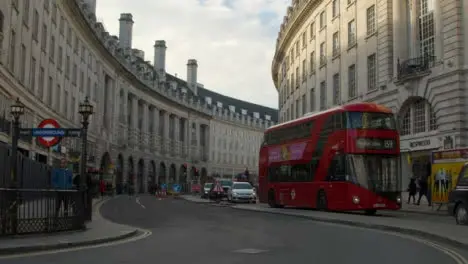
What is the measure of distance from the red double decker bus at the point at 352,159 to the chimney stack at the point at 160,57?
7225 cm

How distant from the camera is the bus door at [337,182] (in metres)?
24.6

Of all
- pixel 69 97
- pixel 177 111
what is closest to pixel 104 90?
pixel 69 97

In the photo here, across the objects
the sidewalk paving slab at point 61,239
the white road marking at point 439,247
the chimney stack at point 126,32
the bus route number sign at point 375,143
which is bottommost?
the white road marking at point 439,247

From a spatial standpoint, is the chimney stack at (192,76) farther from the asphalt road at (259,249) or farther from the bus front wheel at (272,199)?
the asphalt road at (259,249)

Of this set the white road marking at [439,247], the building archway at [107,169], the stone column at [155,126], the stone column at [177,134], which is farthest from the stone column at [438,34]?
the stone column at [177,134]

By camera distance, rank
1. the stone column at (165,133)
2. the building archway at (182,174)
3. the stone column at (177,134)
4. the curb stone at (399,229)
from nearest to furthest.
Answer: the curb stone at (399,229) < the stone column at (165,133) < the stone column at (177,134) < the building archway at (182,174)

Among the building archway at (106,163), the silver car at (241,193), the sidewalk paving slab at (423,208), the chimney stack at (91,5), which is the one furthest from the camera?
the building archway at (106,163)

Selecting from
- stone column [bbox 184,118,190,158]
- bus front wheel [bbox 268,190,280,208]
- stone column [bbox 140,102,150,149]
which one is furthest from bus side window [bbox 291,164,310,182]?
stone column [bbox 184,118,190,158]

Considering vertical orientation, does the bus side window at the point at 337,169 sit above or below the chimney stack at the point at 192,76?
below

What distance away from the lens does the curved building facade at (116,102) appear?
33625 millimetres

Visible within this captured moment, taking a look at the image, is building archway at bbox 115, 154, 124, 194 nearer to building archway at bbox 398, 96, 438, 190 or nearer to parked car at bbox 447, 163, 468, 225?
building archway at bbox 398, 96, 438, 190

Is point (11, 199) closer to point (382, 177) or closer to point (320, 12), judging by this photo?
point (382, 177)

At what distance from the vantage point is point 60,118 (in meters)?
43.8

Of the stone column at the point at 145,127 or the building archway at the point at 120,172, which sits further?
the stone column at the point at 145,127
